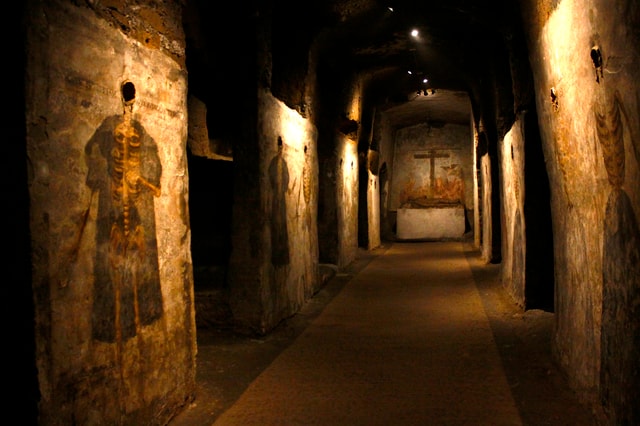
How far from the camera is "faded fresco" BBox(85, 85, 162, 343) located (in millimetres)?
2877

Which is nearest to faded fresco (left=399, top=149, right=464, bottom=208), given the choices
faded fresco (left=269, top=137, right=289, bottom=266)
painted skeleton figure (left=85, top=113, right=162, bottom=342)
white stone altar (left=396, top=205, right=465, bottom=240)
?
white stone altar (left=396, top=205, right=465, bottom=240)

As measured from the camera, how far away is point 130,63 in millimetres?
3225

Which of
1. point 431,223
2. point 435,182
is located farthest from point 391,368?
point 435,182

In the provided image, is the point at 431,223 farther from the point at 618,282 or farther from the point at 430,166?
the point at 618,282

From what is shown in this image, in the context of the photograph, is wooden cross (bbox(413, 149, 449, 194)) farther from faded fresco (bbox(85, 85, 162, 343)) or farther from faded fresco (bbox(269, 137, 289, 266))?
faded fresco (bbox(85, 85, 162, 343))

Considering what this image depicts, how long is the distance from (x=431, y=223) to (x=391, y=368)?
1519cm

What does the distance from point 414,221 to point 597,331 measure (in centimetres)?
1627

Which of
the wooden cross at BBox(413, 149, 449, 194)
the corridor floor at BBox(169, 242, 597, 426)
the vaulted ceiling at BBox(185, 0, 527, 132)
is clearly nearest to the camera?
the corridor floor at BBox(169, 242, 597, 426)

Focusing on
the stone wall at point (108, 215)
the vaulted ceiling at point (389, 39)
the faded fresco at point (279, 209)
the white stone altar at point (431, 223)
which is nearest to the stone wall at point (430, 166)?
the white stone altar at point (431, 223)

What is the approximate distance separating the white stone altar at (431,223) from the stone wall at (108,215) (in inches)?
640

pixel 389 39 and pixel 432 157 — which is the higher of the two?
pixel 389 39

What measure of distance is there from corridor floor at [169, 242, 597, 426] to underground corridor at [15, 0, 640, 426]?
0.03 m

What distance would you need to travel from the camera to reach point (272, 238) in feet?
20.7

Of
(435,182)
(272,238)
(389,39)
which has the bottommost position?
(272,238)
